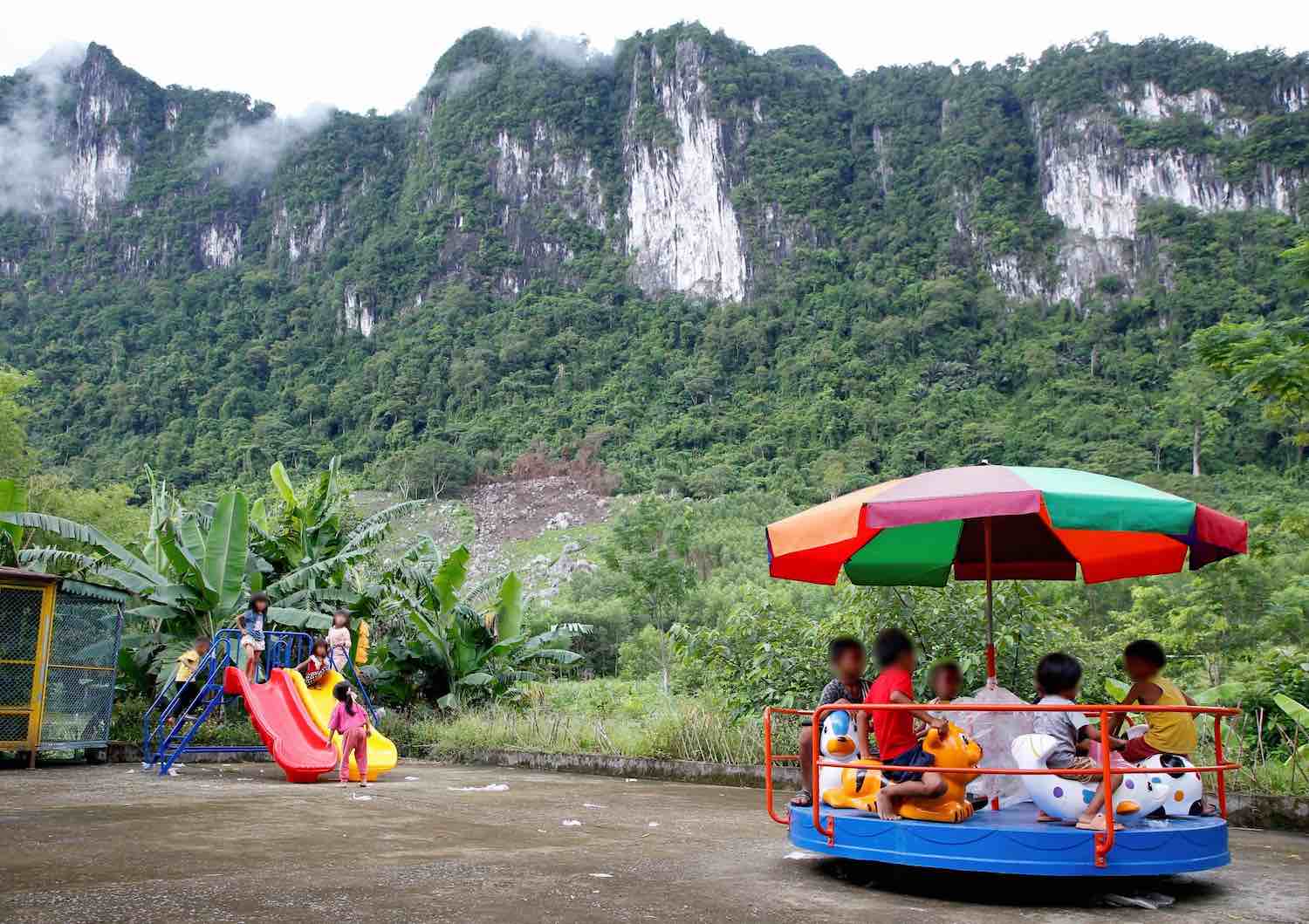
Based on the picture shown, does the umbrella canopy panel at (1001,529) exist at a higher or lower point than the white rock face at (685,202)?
lower

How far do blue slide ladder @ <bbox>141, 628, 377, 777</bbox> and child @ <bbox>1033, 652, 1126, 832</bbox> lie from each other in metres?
8.15

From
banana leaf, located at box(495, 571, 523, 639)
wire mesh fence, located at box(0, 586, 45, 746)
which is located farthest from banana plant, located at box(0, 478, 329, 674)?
banana leaf, located at box(495, 571, 523, 639)

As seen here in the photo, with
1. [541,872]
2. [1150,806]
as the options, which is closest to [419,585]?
[541,872]

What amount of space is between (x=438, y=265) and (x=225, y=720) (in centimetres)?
12919

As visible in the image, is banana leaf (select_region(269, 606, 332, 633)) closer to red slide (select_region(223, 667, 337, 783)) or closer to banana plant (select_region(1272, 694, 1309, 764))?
red slide (select_region(223, 667, 337, 783))

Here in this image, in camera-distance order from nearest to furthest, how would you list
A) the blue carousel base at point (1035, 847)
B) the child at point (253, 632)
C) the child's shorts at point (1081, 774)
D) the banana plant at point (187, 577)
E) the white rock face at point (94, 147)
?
the blue carousel base at point (1035, 847)
the child's shorts at point (1081, 774)
the child at point (253, 632)
the banana plant at point (187, 577)
the white rock face at point (94, 147)

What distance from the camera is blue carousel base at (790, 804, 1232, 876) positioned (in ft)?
14.5

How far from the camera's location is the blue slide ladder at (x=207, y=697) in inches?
414

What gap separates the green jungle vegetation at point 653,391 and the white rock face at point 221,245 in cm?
292

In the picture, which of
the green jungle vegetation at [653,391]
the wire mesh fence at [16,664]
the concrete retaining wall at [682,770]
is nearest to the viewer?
the concrete retaining wall at [682,770]

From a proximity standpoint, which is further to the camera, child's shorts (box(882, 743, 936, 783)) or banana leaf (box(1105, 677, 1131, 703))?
banana leaf (box(1105, 677, 1131, 703))

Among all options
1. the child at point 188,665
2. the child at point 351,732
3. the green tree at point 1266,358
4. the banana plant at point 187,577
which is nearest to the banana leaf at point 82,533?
the banana plant at point 187,577

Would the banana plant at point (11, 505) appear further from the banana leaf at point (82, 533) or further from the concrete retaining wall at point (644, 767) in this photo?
the concrete retaining wall at point (644, 767)

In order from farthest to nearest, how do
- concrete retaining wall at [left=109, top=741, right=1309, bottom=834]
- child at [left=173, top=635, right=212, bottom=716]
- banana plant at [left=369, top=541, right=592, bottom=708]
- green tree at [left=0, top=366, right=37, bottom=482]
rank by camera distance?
green tree at [left=0, top=366, right=37, bottom=482], banana plant at [left=369, top=541, right=592, bottom=708], child at [left=173, top=635, right=212, bottom=716], concrete retaining wall at [left=109, top=741, right=1309, bottom=834]
